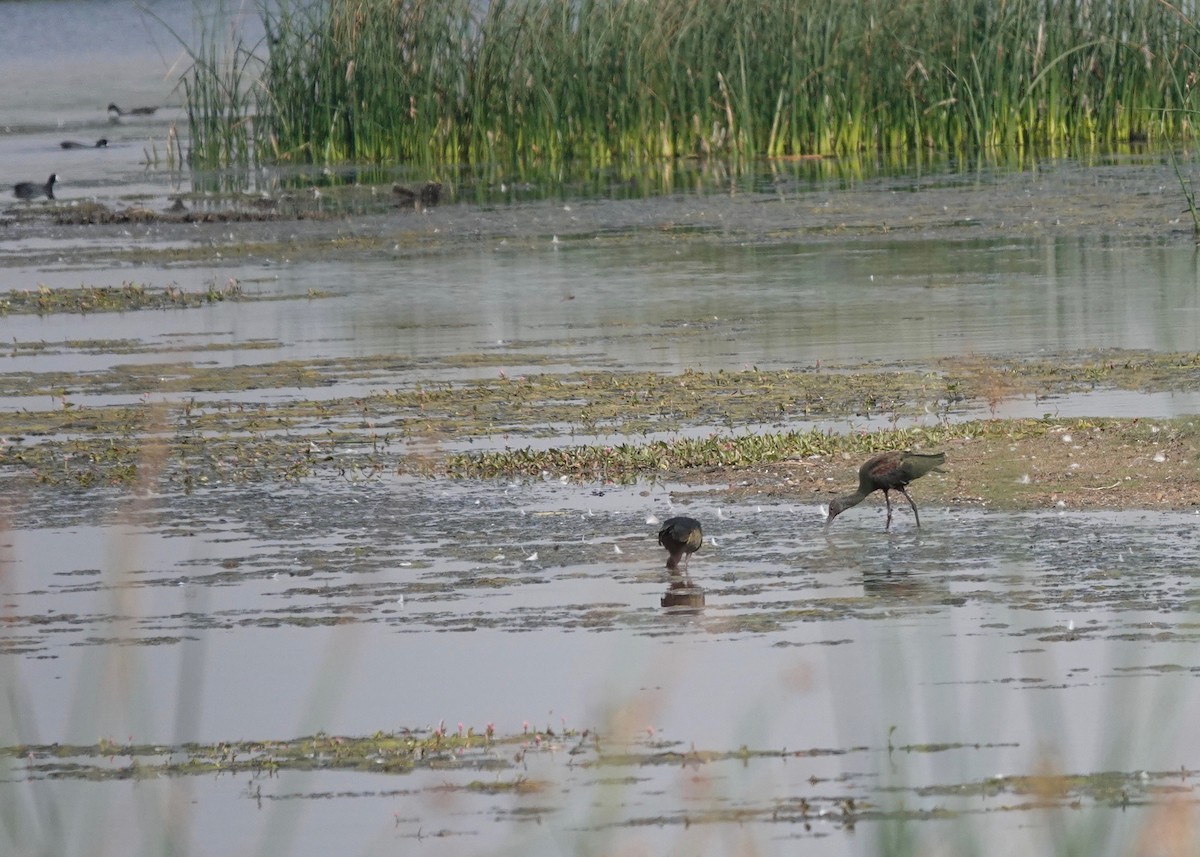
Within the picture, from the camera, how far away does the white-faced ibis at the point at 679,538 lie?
7758 millimetres

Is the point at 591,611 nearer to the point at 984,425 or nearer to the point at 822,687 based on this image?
the point at 822,687

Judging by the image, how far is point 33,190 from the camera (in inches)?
993

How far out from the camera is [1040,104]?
24.1 metres

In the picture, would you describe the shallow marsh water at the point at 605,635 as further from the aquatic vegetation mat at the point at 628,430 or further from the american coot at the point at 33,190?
the american coot at the point at 33,190

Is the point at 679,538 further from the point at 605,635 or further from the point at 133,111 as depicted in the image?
the point at 133,111

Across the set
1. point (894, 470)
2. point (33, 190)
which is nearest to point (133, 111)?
point (33, 190)

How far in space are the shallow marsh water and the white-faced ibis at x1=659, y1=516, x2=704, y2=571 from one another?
85 millimetres

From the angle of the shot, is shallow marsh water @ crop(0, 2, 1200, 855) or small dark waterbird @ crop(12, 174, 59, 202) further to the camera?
small dark waterbird @ crop(12, 174, 59, 202)

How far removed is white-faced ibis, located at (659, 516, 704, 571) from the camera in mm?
7758

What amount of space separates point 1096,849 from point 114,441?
24.9 feet

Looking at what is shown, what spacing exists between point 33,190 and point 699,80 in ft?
23.9

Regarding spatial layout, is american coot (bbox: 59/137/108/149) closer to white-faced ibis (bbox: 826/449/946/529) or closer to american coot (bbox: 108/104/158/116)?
american coot (bbox: 108/104/158/116)

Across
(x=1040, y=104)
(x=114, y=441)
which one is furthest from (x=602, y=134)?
(x=114, y=441)

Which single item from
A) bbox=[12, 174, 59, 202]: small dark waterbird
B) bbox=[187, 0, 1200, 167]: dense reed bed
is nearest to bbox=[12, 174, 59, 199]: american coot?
bbox=[12, 174, 59, 202]: small dark waterbird
